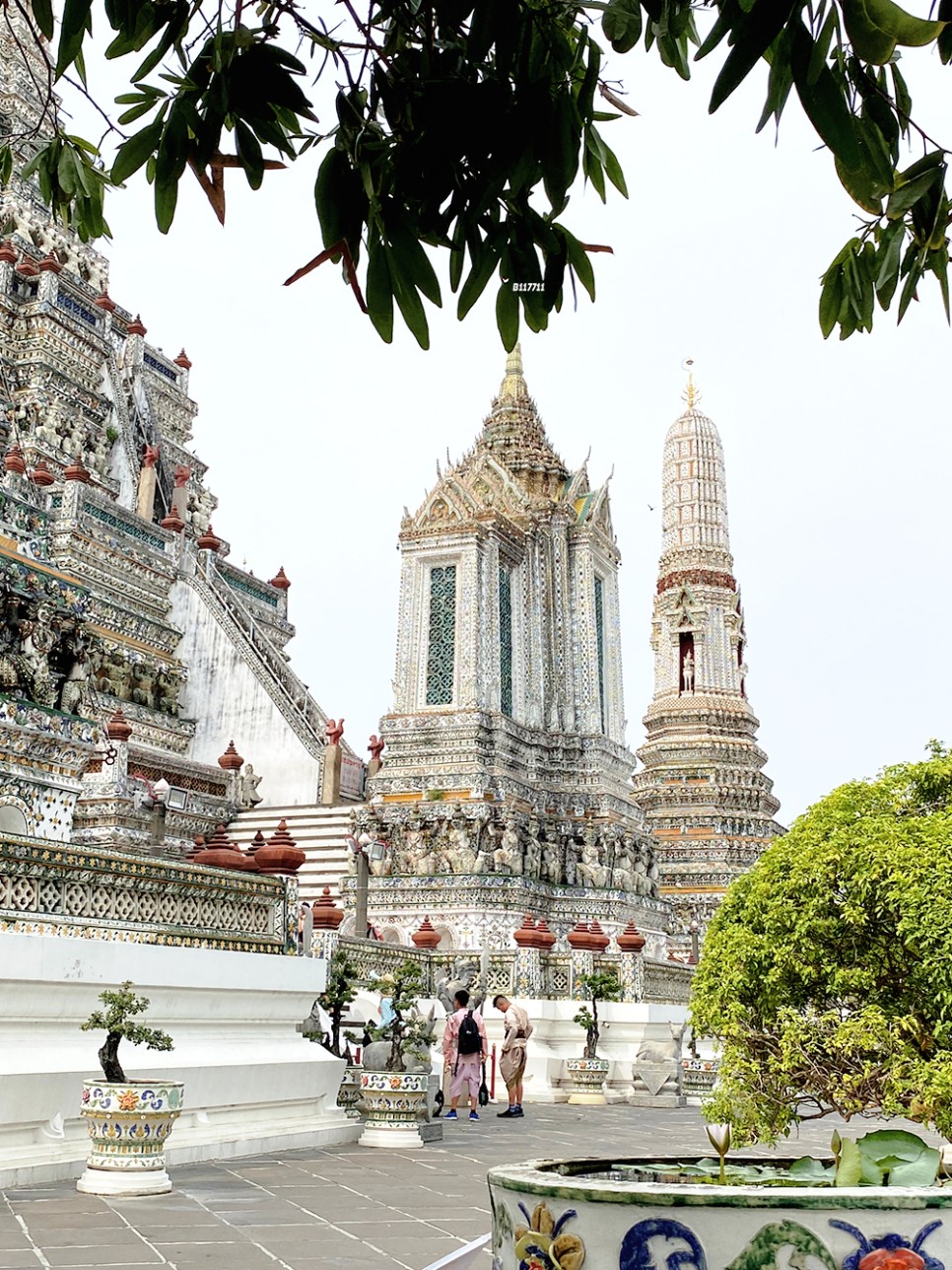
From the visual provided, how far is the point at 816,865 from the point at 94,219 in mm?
3888

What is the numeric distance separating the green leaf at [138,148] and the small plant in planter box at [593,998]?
48.4 ft

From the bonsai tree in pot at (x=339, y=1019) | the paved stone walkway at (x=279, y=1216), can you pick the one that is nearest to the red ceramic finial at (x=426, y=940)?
the bonsai tree in pot at (x=339, y=1019)

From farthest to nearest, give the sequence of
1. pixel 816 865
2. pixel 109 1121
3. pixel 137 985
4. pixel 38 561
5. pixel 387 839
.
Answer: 1. pixel 387 839
2. pixel 38 561
3. pixel 137 985
4. pixel 109 1121
5. pixel 816 865

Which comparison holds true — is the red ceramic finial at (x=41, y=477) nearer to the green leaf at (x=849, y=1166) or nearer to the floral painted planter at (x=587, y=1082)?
the floral painted planter at (x=587, y=1082)

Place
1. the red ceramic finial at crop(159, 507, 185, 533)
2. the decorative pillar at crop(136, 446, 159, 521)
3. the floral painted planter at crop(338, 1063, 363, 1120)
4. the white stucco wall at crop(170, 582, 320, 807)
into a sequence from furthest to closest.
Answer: the decorative pillar at crop(136, 446, 159, 521), the red ceramic finial at crop(159, 507, 185, 533), the white stucco wall at crop(170, 582, 320, 807), the floral painted planter at crop(338, 1063, 363, 1120)

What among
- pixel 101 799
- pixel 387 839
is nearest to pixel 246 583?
pixel 387 839

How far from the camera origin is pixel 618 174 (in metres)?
2.26

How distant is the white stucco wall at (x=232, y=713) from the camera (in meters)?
24.0

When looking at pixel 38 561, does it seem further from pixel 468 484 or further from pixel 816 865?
pixel 468 484

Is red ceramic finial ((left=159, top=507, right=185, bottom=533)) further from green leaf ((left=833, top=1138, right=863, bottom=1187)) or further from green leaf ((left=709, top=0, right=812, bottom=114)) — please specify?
green leaf ((left=709, top=0, right=812, bottom=114))

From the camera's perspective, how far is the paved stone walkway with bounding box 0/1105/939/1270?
4.82 meters

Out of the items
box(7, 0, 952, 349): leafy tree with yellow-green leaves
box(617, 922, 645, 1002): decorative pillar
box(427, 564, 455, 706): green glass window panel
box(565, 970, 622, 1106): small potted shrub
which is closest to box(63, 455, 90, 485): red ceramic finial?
box(427, 564, 455, 706): green glass window panel

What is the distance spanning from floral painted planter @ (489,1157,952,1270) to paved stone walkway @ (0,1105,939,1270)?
289 centimetres

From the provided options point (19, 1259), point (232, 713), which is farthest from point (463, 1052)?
point (232, 713)
